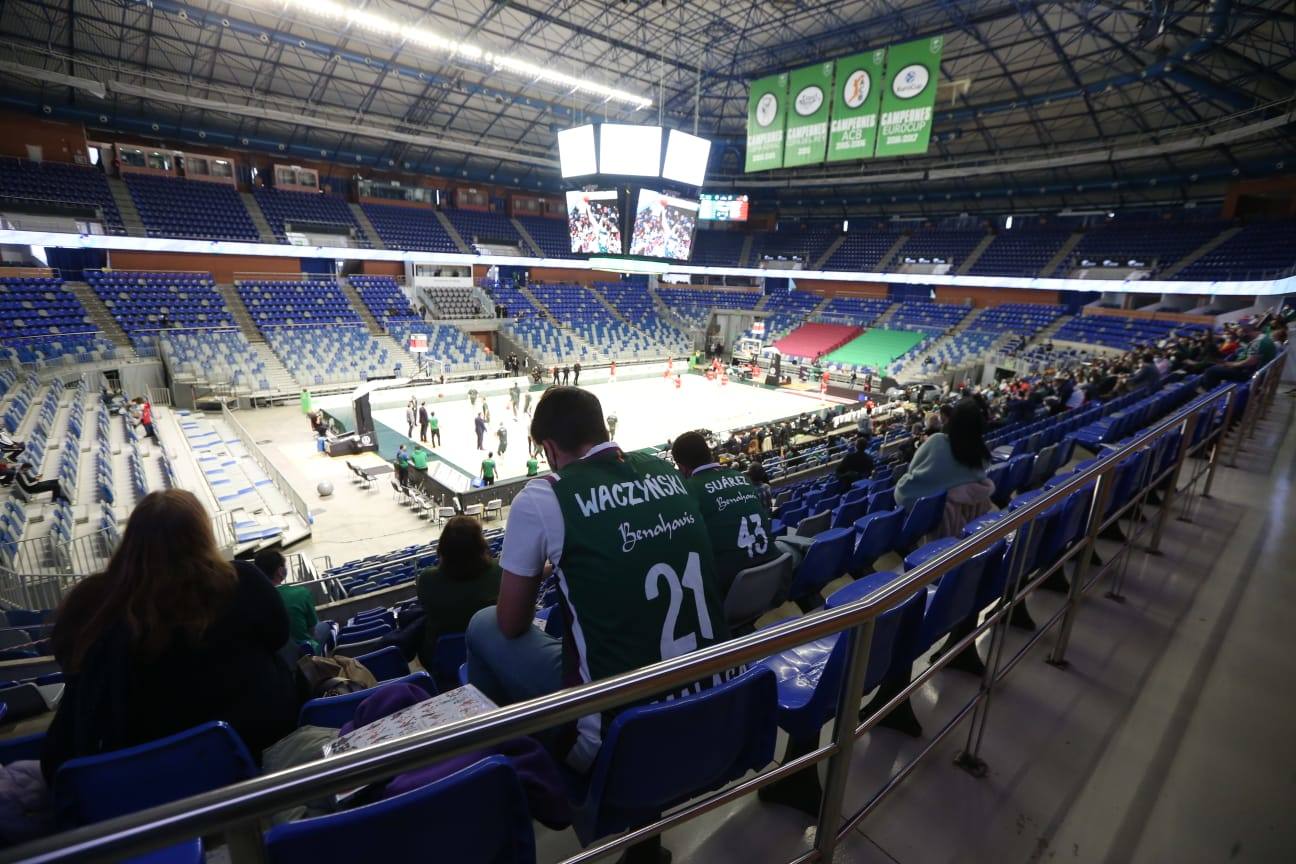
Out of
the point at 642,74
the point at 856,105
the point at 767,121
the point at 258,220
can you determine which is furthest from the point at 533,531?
the point at 258,220

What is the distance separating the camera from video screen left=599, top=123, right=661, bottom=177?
17484mm

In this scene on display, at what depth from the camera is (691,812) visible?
1386 mm

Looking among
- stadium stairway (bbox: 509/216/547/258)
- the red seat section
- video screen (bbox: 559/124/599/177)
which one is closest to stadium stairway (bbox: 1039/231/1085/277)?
the red seat section

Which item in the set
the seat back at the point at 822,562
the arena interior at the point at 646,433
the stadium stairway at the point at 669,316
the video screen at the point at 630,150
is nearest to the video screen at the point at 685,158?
the arena interior at the point at 646,433

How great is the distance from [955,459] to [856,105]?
1617 cm

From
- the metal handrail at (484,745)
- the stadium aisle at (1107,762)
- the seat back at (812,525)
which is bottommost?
the seat back at (812,525)

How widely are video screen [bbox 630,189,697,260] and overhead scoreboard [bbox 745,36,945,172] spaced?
114 inches

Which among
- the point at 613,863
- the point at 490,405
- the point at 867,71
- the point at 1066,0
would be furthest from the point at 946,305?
the point at 613,863

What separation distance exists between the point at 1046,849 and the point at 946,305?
39105 mm

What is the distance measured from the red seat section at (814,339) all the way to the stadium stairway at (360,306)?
23341mm

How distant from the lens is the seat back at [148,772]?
5.05ft

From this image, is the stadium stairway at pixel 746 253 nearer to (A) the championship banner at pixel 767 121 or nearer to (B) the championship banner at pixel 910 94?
(A) the championship banner at pixel 767 121

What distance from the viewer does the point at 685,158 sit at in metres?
18.4

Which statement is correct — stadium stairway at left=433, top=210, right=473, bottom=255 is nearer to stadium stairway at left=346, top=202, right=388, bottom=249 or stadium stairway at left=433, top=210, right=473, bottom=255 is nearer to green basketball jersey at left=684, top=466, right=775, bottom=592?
stadium stairway at left=346, top=202, right=388, bottom=249
